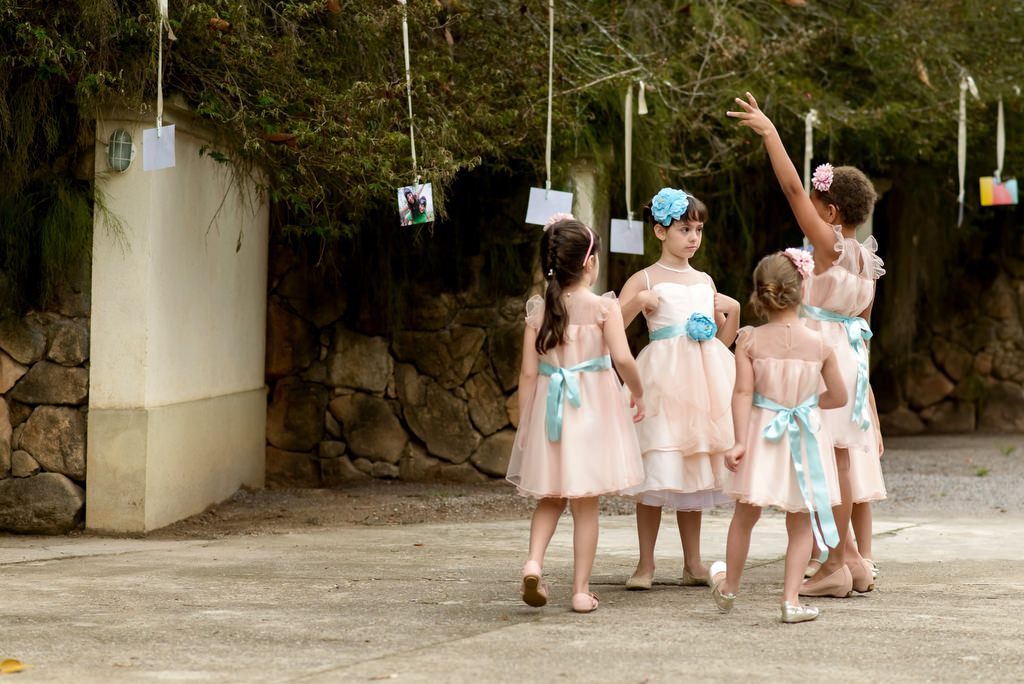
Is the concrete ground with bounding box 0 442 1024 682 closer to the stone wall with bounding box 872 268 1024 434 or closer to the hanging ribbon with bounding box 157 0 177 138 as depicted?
the hanging ribbon with bounding box 157 0 177 138

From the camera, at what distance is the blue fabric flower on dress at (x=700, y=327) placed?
5121 millimetres

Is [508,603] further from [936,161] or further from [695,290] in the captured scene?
[936,161]

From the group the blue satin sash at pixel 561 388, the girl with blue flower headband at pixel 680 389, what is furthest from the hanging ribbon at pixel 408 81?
the blue satin sash at pixel 561 388

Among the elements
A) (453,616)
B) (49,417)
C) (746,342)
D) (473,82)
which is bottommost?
(453,616)

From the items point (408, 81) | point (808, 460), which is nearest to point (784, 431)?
point (808, 460)

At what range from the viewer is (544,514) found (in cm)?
477

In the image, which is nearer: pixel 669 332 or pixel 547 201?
pixel 669 332

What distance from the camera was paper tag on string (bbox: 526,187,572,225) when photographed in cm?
672

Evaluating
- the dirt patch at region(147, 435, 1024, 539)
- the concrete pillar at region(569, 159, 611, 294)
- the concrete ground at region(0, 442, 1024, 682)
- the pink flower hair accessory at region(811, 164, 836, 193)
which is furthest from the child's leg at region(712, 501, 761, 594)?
the concrete pillar at region(569, 159, 611, 294)

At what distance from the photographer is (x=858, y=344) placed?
16.8ft

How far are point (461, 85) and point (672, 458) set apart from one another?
2.76 meters

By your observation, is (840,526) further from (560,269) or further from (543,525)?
(560,269)

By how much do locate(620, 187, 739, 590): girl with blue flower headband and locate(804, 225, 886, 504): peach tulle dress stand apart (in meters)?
0.37

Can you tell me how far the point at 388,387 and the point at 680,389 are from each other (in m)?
3.75
